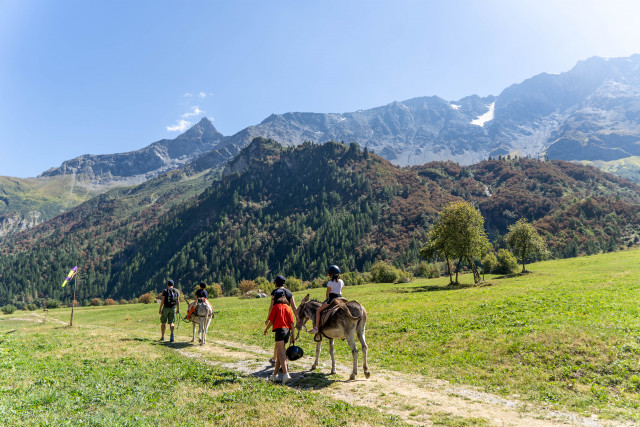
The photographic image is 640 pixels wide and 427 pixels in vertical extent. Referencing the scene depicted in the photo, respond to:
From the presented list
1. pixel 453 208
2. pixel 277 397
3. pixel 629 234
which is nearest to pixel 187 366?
pixel 277 397

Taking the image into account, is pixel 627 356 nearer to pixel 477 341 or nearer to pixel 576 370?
pixel 576 370

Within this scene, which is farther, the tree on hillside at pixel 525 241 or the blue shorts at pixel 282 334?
the tree on hillside at pixel 525 241

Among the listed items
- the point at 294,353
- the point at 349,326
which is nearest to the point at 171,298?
the point at 294,353

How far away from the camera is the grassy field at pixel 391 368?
904cm

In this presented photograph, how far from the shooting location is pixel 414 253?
174 meters

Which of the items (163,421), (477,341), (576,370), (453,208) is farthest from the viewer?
(453,208)

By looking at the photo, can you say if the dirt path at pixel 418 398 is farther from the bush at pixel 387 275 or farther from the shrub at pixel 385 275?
the shrub at pixel 385 275

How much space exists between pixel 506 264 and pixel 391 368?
7583 cm

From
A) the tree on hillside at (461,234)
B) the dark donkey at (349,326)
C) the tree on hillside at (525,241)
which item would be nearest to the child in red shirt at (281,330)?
the dark donkey at (349,326)

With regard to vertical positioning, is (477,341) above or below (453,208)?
below

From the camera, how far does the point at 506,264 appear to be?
253 feet

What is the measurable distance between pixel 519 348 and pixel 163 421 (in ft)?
51.6

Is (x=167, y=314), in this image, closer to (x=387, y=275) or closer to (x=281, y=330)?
(x=281, y=330)

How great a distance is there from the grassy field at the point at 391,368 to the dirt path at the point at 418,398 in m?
0.82
